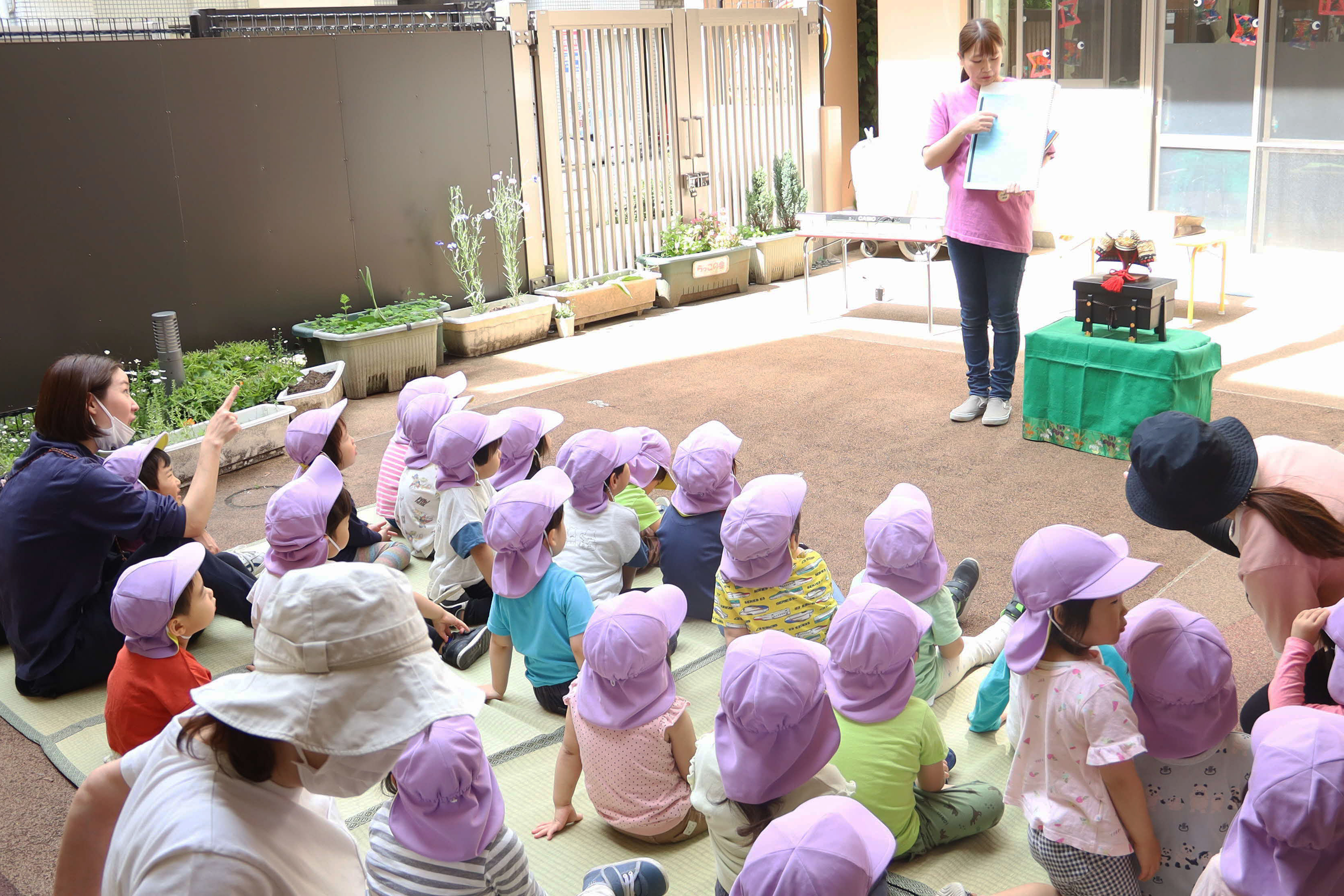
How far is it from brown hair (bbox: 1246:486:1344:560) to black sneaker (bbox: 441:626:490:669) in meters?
2.33

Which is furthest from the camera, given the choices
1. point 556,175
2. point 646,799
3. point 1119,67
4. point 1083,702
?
point 1119,67

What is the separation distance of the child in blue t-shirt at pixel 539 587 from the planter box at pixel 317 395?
3.35 metres

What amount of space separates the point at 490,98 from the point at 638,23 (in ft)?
4.75

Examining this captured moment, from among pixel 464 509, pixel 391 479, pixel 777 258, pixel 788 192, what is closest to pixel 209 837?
pixel 464 509

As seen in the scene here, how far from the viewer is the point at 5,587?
3.64 meters

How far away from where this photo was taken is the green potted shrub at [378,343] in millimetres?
7117

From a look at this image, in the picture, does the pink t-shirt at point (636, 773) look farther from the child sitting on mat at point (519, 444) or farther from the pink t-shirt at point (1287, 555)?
the child sitting on mat at point (519, 444)

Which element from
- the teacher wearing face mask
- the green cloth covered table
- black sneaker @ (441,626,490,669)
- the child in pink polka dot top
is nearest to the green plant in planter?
the green cloth covered table

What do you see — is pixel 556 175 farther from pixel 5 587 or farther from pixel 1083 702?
pixel 1083 702

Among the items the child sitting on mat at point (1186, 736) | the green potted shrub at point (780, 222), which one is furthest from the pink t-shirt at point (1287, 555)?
the green potted shrub at point (780, 222)

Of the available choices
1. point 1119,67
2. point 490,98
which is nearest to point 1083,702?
point 490,98

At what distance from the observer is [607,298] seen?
8.62 meters

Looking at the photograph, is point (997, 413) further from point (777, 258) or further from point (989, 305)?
point (777, 258)

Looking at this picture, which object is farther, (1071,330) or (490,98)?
(490,98)
